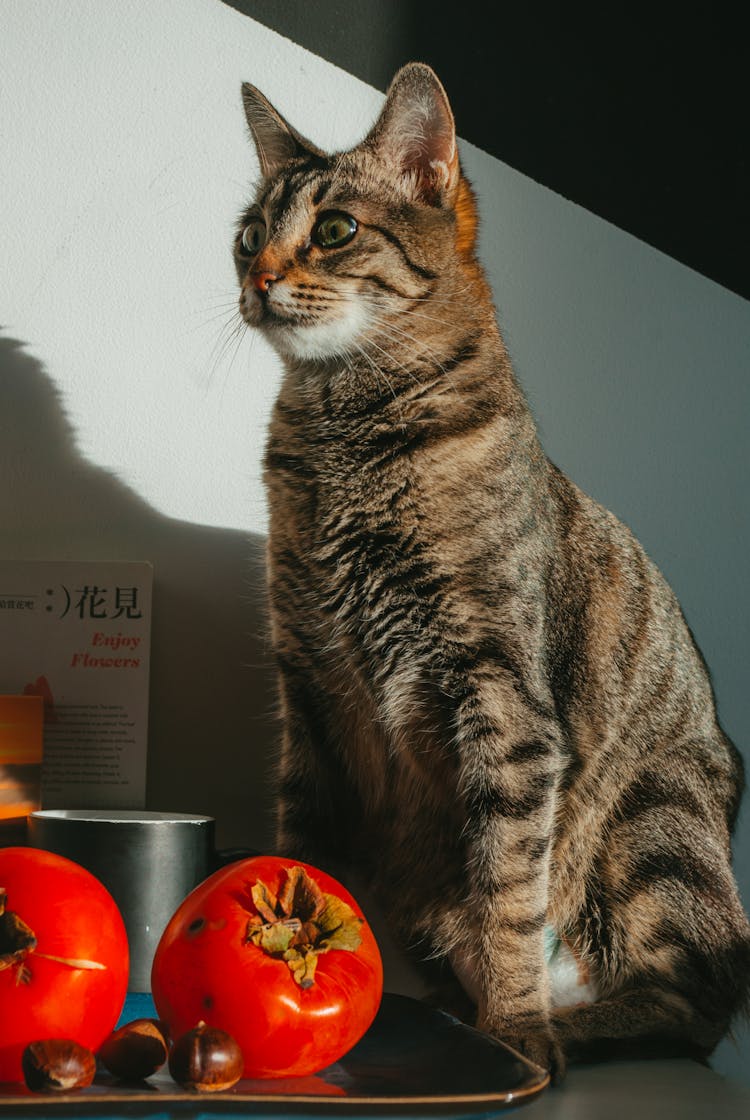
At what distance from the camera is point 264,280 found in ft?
3.29

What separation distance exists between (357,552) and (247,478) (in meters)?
0.39

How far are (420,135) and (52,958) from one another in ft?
2.84

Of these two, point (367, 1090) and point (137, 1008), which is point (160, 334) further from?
point (367, 1090)

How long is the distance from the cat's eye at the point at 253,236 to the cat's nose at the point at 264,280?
12cm

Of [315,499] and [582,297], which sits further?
[582,297]

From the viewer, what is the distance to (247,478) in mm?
1350

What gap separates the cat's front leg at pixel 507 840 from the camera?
0.94 m

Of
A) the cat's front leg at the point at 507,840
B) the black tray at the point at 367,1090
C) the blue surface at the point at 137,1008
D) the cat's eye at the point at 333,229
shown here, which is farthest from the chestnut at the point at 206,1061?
the cat's eye at the point at 333,229

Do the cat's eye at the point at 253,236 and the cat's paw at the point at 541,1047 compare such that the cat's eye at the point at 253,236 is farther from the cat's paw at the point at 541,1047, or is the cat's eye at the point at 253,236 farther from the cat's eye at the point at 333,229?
the cat's paw at the point at 541,1047

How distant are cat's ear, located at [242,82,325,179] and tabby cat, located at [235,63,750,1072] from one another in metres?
0.01

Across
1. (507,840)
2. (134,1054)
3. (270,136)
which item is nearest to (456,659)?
(507,840)

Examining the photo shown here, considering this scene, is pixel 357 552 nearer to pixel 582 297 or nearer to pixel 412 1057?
pixel 412 1057

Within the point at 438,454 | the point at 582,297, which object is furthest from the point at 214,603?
the point at 582,297

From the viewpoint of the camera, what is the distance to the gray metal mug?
0.91 m
